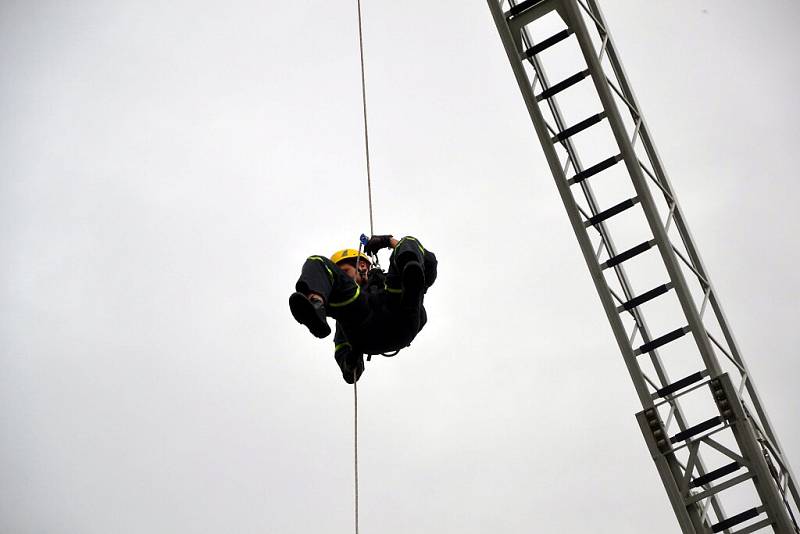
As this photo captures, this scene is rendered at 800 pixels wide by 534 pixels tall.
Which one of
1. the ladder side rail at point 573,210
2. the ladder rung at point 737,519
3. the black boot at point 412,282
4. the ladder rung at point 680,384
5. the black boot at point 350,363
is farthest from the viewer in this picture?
the ladder side rail at point 573,210

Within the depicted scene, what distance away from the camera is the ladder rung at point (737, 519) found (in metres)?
8.00

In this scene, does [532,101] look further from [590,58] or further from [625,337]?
[625,337]

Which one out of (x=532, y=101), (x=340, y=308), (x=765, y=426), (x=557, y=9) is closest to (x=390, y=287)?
A: (x=340, y=308)

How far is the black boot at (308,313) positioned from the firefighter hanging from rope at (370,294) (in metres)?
0.13

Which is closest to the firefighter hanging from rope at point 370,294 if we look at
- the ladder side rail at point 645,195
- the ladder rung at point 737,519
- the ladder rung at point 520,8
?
the ladder side rail at point 645,195

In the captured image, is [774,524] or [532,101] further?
[532,101]

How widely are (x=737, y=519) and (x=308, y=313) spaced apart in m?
4.06

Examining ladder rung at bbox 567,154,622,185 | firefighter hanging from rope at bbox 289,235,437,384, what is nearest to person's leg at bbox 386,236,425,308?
firefighter hanging from rope at bbox 289,235,437,384

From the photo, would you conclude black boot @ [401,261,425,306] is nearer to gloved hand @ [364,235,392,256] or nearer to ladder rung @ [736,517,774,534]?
gloved hand @ [364,235,392,256]

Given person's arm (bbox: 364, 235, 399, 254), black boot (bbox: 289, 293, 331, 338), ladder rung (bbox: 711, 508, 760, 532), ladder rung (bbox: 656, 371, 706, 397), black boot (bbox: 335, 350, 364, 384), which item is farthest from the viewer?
ladder rung (bbox: 656, 371, 706, 397)

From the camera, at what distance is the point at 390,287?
6645 millimetres

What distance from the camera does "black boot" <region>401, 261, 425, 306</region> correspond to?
247 inches

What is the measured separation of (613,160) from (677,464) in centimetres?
243

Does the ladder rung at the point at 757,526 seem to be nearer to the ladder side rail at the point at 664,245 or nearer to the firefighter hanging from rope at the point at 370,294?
the ladder side rail at the point at 664,245
